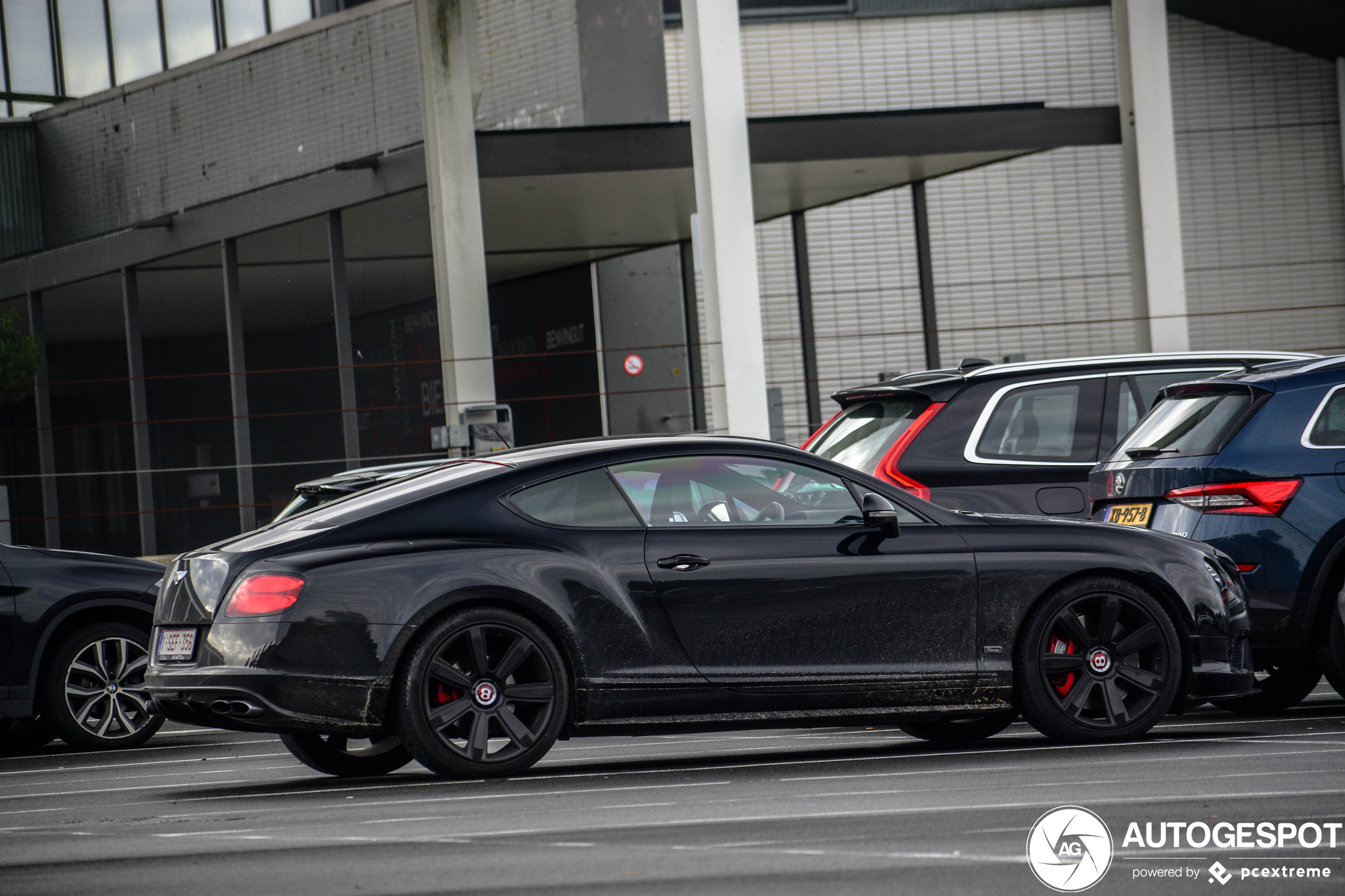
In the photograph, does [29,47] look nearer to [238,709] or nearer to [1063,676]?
[238,709]

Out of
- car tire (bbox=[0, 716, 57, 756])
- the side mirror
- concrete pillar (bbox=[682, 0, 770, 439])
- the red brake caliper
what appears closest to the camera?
the side mirror

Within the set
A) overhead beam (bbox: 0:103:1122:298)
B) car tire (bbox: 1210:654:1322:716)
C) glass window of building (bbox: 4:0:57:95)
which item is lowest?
car tire (bbox: 1210:654:1322:716)

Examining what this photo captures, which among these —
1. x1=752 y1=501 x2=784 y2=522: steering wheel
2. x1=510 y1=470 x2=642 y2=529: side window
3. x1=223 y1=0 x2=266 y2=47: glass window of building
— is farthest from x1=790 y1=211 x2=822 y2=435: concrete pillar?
x1=510 y1=470 x2=642 y2=529: side window

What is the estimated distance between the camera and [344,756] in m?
7.62

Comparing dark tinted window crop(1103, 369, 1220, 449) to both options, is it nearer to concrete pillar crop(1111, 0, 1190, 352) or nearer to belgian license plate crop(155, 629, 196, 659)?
belgian license plate crop(155, 629, 196, 659)

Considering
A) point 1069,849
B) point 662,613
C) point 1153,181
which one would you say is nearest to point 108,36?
point 1153,181

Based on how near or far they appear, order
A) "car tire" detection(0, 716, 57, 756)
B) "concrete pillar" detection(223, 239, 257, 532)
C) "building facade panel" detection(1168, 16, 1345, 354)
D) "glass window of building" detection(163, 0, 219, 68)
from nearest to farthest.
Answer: "car tire" detection(0, 716, 57, 756) < "concrete pillar" detection(223, 239, 257, 532) < "building facade panel" detection(1168, 16, 1345, 354) < "glass window of building" detection(163, 0, 219, 68)

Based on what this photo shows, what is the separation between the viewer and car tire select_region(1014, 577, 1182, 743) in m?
7.30

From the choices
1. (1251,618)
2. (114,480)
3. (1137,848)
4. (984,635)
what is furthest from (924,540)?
(114,480)

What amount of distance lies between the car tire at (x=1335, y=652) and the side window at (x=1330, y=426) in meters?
0.78

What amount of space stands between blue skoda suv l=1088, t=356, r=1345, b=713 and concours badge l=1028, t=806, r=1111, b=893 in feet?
8.90

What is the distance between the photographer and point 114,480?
34875mm

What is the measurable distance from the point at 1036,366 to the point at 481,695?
4.43m

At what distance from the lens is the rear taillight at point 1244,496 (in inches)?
312
